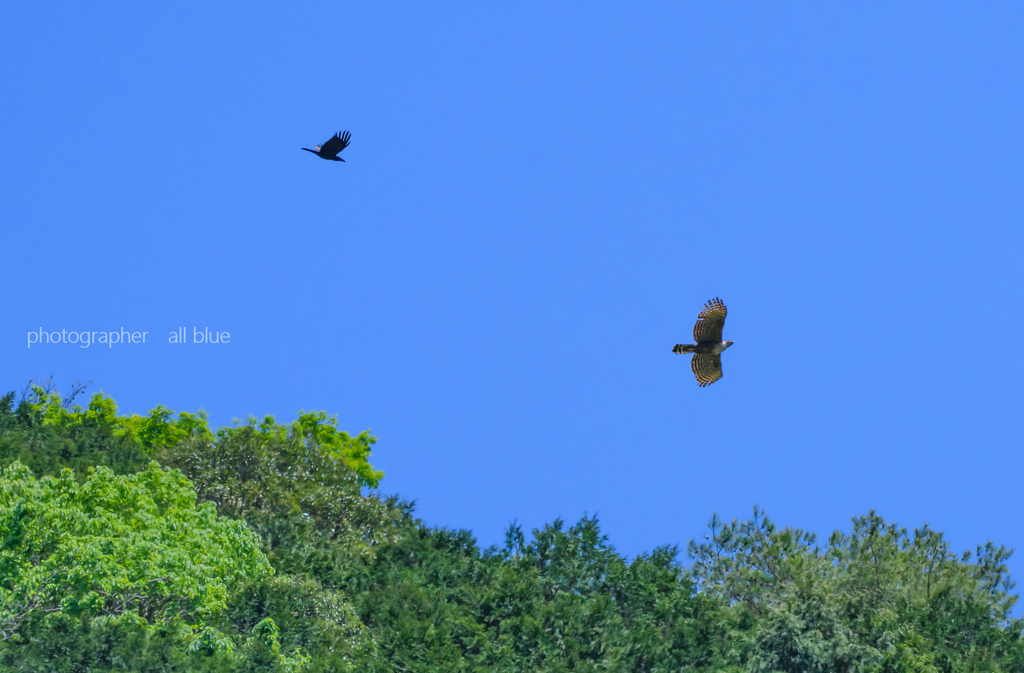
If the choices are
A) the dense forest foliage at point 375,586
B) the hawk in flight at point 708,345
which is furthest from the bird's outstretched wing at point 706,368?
the dense forest foliage at point 375,586

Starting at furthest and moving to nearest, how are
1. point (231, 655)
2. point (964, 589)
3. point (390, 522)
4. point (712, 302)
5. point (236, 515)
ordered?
point (390, 522)
point (236, 515)
point (964, 589)
point (231, 655)
point (712, 302)

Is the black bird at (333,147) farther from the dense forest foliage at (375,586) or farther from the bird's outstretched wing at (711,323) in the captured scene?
the dense forest foliage at (375,586)

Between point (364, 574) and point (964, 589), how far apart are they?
21.8 metres

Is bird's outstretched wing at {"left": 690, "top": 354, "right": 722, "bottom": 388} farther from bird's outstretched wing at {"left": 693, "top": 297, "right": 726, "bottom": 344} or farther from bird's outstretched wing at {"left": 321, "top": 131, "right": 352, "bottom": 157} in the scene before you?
bird's outstretched wing at {"left": 321, "top": 131, "right": 352, "bottom": 157}

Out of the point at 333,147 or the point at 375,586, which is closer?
the point at 333,147

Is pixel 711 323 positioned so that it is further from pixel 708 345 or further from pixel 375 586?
pixel 375 586

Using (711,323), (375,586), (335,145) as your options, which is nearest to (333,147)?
(335,145)

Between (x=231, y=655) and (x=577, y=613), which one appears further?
(x=577, y=613)

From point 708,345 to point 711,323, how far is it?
59cm

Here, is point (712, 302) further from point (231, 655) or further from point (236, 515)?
point (236, 515)

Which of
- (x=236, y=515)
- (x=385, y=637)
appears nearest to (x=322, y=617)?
(x=385, y=637)

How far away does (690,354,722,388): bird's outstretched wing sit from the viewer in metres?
35.9

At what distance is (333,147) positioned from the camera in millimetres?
33656

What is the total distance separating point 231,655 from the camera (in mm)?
38594
